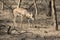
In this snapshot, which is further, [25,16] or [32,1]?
[32,1]

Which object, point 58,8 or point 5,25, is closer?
point 5,25

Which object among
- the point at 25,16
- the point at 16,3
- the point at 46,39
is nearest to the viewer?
the point at 46,39

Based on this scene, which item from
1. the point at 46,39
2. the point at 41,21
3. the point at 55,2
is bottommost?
the point at 46,39

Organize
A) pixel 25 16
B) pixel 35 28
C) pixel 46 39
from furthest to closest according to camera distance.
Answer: pixel 25 16 → pixel 35 28 → pixel 46 39

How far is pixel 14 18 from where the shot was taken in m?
3.92

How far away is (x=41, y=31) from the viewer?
3.61 m

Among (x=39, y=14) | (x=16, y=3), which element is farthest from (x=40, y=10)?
(x=16, y=3)

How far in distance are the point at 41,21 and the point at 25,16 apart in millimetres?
316

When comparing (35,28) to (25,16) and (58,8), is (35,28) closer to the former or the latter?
(25,16)

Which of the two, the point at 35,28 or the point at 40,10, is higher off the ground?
the point at 40,10

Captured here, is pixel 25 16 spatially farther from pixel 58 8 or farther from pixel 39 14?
pixel 58 8

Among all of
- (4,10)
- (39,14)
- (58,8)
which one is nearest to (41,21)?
(39,14)

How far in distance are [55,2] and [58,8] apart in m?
0.16

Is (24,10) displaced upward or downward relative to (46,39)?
upward
